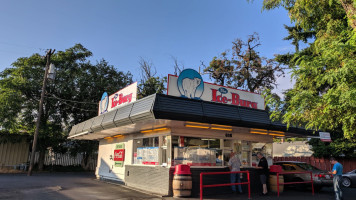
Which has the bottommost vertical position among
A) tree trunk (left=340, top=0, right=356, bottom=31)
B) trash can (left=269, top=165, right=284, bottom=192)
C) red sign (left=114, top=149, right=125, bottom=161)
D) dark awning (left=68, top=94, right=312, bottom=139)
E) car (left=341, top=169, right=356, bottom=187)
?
car (left=341, top=169, right=356, bottom=187)

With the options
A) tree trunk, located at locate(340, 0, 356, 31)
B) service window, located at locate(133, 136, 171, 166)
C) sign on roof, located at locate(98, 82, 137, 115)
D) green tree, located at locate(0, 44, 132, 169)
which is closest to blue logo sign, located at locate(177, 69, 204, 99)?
service window, located at locate(133, 136, 171, 166)

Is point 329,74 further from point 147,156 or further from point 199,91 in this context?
point 147,156

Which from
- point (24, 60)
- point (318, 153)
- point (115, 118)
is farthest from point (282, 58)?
point (24, 60)

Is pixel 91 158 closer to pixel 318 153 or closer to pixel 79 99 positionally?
pixel 79 99

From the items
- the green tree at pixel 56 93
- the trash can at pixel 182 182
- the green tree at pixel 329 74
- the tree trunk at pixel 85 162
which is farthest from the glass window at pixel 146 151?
the tree trunk at pixel 85 162

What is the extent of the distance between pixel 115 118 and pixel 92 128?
10.8 feet

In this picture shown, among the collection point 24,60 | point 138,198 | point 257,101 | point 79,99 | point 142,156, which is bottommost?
point 138,198

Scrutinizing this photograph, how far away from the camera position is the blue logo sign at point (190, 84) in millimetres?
10508

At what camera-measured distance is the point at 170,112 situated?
8953mm

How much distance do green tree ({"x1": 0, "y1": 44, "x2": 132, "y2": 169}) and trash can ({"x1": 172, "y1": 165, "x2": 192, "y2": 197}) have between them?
16633mm

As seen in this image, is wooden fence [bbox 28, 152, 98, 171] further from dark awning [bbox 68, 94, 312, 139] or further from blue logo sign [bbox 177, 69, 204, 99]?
blue logo sign [bbox 177, 69, 204, 99]

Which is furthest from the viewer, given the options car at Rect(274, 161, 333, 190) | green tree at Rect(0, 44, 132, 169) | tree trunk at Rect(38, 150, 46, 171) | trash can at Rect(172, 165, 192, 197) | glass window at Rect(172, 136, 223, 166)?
tree trunk at Rect(38, 150, 46, 171)

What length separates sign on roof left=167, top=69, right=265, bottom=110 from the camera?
10.4 meters

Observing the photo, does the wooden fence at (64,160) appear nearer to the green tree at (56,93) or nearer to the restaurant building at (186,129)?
the green tree at (56,93)
